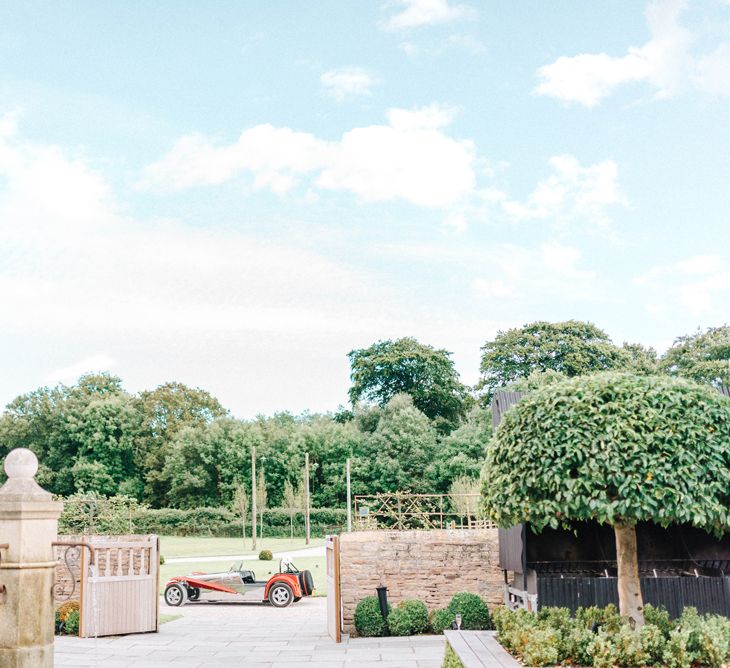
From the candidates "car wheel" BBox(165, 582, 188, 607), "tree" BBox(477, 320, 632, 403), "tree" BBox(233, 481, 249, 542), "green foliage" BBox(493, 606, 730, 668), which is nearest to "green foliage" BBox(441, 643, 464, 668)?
"green foliage" BBox(493, 606, 730, 668)

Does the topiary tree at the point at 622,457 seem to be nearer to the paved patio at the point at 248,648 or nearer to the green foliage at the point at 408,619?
the paved patio at the point at 248,648

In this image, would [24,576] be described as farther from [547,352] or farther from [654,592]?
[547,352]

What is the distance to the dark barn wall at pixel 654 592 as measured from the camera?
36.3 ft

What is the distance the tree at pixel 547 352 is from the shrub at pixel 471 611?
27496 millimetres

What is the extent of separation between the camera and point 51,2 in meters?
16.4

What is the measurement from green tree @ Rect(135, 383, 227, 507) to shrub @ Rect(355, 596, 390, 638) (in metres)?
39.7

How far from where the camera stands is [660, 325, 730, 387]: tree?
42.8 m

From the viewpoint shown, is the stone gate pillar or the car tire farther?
the car tire

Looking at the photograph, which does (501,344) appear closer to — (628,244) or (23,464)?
(628,244)

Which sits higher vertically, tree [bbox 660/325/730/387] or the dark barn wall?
tree [bbox 660/325/730/387]

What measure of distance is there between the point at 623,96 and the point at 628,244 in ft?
21.3

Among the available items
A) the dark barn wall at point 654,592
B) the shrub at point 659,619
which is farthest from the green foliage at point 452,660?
the dark barn wall at point 654,592

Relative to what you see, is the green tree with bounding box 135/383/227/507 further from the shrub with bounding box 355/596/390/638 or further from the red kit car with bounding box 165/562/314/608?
the shrub with bounding box 355/596/390/638

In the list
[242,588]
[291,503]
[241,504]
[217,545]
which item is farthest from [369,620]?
[241,504]
